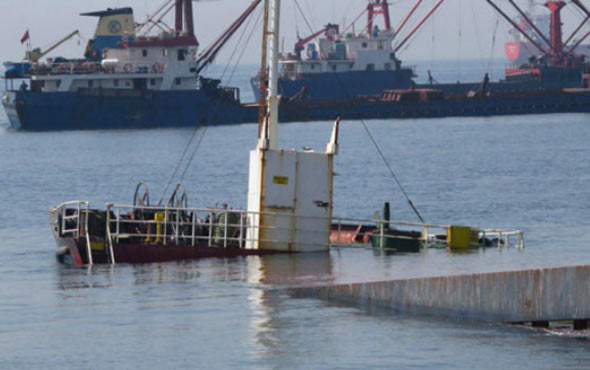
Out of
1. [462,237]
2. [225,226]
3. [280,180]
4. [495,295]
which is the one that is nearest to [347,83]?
[462,237]

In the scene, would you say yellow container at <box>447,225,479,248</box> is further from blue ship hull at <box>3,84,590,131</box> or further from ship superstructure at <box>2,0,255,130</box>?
ship superstructure at <box>2,0,255,130</box>

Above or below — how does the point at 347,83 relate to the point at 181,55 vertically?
below

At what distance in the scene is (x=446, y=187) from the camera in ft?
230

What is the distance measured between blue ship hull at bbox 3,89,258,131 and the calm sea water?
1480 inches

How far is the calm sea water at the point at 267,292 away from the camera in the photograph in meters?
24.1

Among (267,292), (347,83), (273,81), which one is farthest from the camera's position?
(347,83)

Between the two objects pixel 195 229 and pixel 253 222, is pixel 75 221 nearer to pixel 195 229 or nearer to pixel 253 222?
pixel 195 229

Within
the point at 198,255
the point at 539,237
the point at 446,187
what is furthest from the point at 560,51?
the point at 198,255

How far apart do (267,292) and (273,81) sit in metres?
8.55

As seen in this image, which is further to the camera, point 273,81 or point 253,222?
point 273,81

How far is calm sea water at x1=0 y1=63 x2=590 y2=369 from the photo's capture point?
24109 millimetres

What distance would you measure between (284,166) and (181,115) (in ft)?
281

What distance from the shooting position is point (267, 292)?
3056cm

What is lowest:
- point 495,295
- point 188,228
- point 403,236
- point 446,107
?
point 495,295
